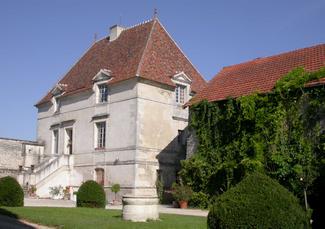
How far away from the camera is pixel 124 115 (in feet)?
98.9

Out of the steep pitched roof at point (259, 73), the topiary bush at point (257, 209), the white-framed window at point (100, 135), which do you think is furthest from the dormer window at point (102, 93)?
the topiary bush at point (257, 209)

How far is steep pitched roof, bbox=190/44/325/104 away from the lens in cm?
2289

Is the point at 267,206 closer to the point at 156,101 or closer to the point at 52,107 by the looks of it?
the point at 156,101

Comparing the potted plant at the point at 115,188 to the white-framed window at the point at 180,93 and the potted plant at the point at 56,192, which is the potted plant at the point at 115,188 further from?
the white-framed window at the point at 180,93

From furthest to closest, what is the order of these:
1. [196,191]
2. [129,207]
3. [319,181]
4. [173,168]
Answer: [173,168]
[196,191]
[129,207]
[319,181]

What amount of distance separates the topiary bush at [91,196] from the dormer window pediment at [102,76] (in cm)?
1142

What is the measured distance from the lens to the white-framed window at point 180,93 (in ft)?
105

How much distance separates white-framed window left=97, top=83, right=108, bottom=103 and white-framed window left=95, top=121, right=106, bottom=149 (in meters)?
1.58

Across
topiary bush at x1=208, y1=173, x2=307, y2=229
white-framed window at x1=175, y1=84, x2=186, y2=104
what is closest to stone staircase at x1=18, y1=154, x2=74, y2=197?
white-framed window at x1=175, y1=84, x2=186, y2=104

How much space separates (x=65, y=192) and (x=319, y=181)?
23904 millimetres

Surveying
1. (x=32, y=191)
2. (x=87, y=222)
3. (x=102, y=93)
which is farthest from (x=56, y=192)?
(x=87, y=222)

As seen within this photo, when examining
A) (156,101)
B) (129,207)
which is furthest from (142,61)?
(129,207)

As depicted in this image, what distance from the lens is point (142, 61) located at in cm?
3031

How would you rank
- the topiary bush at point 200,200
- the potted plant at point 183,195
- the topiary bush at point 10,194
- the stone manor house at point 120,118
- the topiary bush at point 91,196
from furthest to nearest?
the stone manor house at point 120,118, the potted plant at point 183,195, the topiary bush at point 200,200, the topiary bush at point 91,196, the topiary bush at point 10,194
